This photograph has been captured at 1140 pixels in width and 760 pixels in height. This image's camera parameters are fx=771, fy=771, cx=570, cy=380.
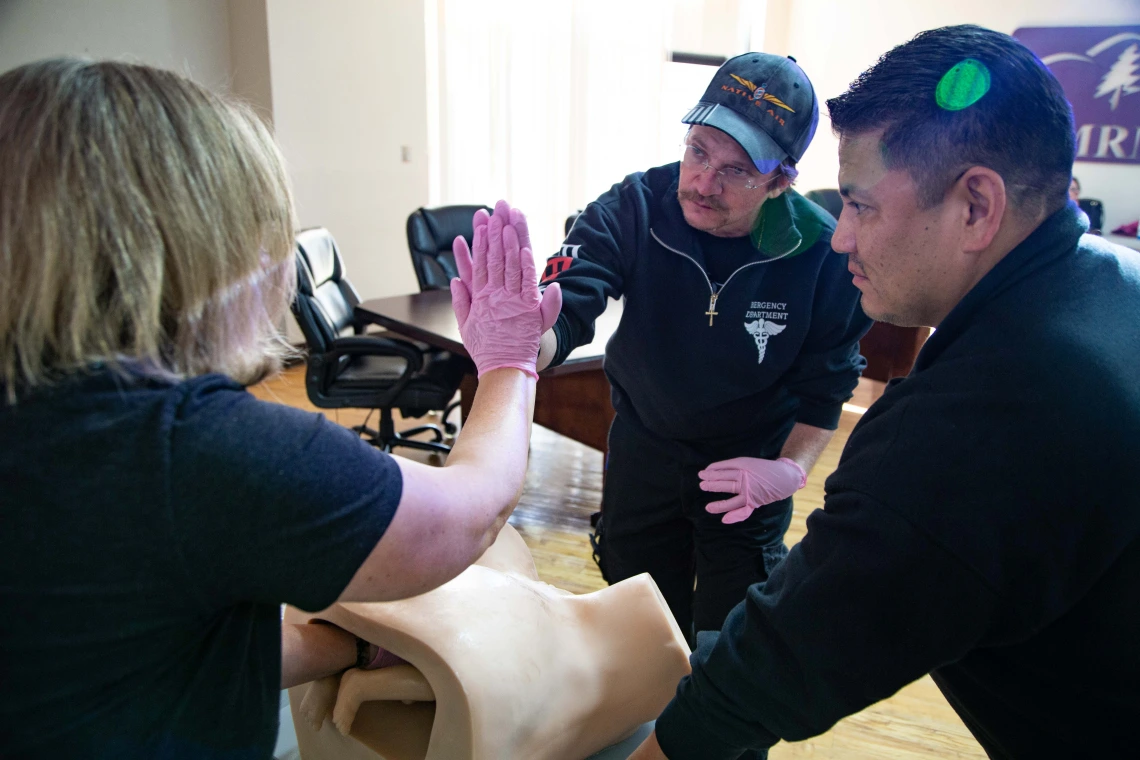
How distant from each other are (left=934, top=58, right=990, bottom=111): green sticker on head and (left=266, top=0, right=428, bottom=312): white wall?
4020 mm

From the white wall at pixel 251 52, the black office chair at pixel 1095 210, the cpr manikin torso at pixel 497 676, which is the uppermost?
the white wall at pixel 251 52

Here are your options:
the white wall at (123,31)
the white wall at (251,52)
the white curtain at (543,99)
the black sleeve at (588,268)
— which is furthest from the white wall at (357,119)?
the black sleeve at (588,268)

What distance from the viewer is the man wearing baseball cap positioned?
1.23 meters

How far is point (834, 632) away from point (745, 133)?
79 cm

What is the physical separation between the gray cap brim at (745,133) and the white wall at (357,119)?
3.53 metres

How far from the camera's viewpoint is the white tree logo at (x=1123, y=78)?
4531 mm

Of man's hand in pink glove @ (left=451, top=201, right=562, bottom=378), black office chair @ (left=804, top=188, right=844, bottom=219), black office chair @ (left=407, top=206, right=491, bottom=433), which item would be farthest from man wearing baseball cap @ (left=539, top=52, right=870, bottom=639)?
black office chair @ (left=804, top=188, right=844, bottom=219)

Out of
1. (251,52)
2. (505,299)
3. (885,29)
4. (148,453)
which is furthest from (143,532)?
(885,29)

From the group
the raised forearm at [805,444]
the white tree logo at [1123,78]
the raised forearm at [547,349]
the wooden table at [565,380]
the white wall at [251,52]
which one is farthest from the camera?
the white tree logo at [1123,78]

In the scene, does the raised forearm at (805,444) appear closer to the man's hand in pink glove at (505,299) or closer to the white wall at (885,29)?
the man's hand in pink glove at (505,299)

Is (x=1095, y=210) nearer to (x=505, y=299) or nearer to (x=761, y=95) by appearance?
(x=761, y=95)

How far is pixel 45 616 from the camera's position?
1.76 feet

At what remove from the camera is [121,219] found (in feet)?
1.76

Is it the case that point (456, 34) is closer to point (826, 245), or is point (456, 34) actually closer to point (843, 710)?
point (826, 245)
